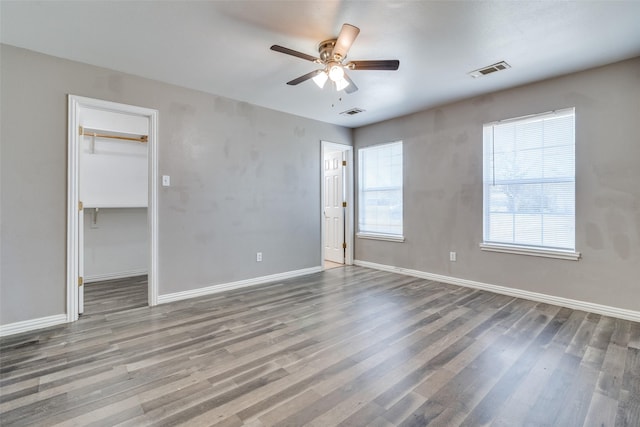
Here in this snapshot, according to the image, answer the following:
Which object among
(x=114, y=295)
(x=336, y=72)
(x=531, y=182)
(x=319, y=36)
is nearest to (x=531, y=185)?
(x=531, y=182)

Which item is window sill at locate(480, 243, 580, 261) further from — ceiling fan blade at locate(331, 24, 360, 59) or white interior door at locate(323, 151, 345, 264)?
ceiling fan blade at locate(331, 24, 360, 59)

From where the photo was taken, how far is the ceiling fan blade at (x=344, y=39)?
82.1 inches

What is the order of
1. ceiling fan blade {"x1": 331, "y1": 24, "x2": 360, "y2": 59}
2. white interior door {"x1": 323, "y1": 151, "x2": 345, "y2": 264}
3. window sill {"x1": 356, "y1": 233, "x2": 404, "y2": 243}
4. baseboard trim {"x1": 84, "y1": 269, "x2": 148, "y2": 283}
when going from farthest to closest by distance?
white interior door {"x1": 323, "y1": 151, "x2": 345, "y2": 264}, window sill {"x1": 356, "y1": 233, "x2": 404, "y2": 243}, baseboard trim {"x1": 84, "y1": 269, "x2": 148, "y2": 283}, ceiling fan blade {"x1": 331, "y1": 24, "x2": 360, "y2": 59}

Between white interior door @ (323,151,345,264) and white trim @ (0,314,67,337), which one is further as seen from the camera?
white interior door @ (323,151,345,264)

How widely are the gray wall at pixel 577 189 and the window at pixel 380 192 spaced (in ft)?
0.61

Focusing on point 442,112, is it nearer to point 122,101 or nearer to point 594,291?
point 594,291

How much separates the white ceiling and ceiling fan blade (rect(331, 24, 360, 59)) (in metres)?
0.19

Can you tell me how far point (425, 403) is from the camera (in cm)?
175


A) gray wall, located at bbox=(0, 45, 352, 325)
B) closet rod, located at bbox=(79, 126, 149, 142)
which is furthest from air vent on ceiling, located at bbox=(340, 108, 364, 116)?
closet rod, located at bbox=(79, 126, 149, 142)

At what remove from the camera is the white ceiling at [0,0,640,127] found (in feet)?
7.18

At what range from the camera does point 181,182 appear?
367 centimetres

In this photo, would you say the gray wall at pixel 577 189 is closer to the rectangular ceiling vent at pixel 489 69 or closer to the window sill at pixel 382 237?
the window sill at pixel 382 237

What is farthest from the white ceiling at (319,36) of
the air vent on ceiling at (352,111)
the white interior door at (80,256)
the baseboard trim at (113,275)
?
the baseboard trim at (113,275)

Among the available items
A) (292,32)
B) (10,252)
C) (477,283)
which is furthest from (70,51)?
(477,283)
